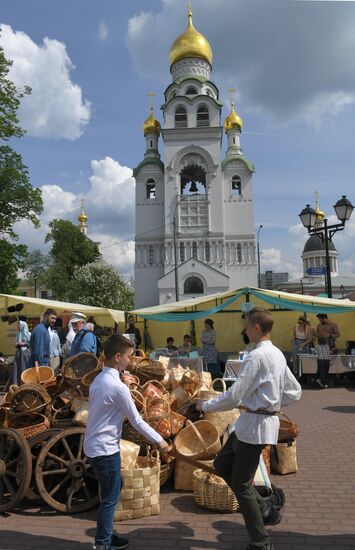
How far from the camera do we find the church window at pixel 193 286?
4588 centimetres

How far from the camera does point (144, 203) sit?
51.8 m

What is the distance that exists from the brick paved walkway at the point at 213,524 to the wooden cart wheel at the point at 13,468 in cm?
19

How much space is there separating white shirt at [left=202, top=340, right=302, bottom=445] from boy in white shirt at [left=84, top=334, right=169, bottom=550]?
0.65 meters

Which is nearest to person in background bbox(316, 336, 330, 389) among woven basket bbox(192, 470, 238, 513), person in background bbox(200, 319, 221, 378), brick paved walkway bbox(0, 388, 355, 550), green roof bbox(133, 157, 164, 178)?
person in background bbox(200, 319, 221, 378)

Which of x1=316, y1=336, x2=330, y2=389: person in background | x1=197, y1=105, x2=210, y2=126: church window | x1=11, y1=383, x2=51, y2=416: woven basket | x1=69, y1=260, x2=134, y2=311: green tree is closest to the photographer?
x1=11, y1=383, x2=51, y2=416: woven basket

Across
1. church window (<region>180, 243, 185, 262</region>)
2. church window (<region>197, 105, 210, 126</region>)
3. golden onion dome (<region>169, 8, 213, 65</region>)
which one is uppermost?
golden onion dome (<region>169, 8, 213, 65</region>)

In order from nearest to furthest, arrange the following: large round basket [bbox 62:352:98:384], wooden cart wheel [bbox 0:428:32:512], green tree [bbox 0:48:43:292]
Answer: wooden cart wheel [bbox 0:428:32:512], large round basket [bbox 62:352:98:384], green tree [bbox 0:48:43:292]

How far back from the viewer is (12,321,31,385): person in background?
10625 mm

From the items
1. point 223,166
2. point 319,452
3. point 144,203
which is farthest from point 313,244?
point 319,452

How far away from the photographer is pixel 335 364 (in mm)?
12906

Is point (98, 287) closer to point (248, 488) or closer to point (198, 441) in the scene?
point (198, 441)

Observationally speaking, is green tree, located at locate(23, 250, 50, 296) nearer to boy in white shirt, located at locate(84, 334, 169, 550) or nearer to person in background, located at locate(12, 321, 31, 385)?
person in background, located at locate(12, 321, 31, 385)

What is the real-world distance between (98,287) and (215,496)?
45202 millimetres

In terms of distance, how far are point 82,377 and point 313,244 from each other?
78015 mm
